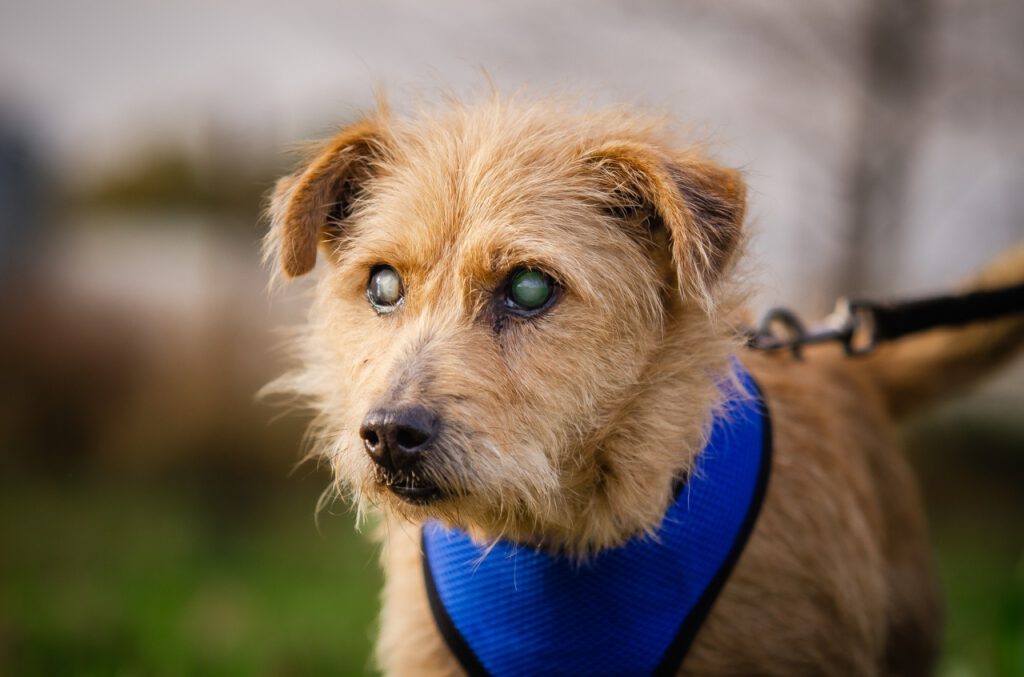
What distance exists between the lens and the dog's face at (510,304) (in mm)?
2037

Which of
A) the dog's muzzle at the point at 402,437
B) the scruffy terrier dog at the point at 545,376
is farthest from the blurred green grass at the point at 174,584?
the dog's muzzle at the point at 402,437

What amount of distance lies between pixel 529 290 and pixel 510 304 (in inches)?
2.5

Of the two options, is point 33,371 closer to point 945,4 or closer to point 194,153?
point 194,153

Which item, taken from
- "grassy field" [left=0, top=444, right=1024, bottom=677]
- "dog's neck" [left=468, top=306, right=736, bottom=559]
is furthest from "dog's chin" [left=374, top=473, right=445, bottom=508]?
"grassy field" [left=0, top=444, right=1024, bottom=677]

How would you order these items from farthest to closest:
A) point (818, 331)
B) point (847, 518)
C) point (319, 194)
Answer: point (818, 331) < point (847, 518) < point (319, 194)

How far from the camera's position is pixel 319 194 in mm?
2619

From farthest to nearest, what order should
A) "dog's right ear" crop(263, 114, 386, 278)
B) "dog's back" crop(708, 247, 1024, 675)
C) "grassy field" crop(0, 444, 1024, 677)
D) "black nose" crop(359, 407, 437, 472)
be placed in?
"grassy field" crop(0, 444, 1024, 677) < "dog's right ear" crop(263, 114, 386, 278) < "dog's back" crop(708, 247, 1024, 675) < "black nose" crop(359, 407, 437, 472)

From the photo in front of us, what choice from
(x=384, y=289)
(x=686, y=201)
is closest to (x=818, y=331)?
(x=686, y=201)

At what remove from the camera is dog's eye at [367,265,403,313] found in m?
2.38

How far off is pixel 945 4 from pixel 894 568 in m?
4.86

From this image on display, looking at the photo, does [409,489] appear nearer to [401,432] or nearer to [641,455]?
[401,432]

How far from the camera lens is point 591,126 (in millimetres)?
2562

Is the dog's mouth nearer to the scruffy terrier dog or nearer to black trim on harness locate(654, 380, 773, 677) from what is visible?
the scruffy terrier dog

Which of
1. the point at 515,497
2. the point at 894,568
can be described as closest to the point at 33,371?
the point at 515,497
